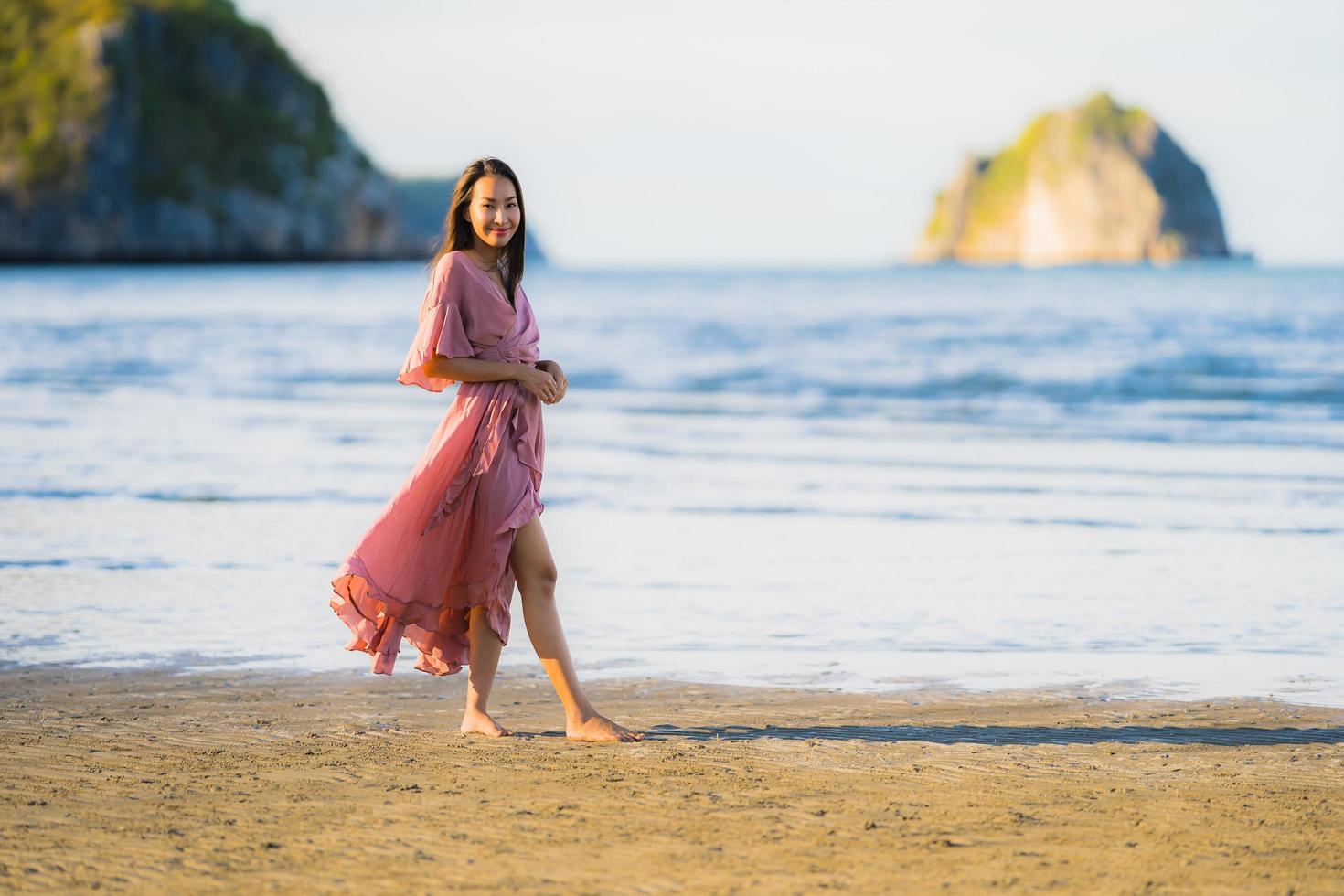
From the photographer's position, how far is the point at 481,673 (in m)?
5.16

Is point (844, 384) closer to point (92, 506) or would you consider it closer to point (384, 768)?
point (92, 506)

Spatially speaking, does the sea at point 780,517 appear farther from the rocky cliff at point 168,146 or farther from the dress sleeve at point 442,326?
the rocky cliff at point 168,146

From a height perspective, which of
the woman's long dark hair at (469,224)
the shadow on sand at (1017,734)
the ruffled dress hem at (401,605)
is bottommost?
the shadow on sand at (1017,734)

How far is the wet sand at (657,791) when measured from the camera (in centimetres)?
372

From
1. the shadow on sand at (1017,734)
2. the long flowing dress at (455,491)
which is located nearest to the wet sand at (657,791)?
the shadow on sand at (1017,734)

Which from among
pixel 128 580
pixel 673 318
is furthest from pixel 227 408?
pixel 673 318

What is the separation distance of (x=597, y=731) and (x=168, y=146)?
453 feet

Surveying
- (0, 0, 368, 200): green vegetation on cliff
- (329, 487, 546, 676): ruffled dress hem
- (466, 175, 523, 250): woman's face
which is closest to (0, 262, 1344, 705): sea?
(329, 487, 546, 676): ruffled dress hem

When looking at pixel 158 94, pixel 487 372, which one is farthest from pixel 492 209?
pixel 158 94

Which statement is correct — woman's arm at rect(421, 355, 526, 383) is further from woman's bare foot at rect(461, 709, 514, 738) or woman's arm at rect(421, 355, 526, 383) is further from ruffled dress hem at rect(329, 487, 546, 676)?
woman's bare foot at rect(461, 709, 514, 738)

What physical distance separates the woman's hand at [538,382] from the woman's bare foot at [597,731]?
3.19 ft

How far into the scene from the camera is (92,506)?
10.1 metres

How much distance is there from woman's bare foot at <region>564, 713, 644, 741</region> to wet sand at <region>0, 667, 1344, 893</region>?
0.06m

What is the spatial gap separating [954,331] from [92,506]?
27.5 m
